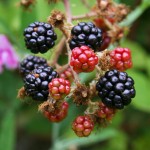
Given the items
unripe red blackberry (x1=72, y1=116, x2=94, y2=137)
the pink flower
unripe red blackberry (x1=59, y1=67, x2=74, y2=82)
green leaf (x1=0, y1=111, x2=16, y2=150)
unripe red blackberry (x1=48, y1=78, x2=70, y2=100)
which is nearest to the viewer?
unripe red blackberry (x1=48, y1=78, x2=70, y2=100)

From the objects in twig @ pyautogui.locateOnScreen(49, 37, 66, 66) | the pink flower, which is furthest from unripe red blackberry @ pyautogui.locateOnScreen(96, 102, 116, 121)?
the pink flower

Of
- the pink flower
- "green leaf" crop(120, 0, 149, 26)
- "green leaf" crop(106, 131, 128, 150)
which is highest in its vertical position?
"green leaf" crop(120, 0, 149, 26)

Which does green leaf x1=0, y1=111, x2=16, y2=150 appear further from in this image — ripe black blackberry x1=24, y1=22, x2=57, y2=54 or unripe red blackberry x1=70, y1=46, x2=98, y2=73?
unripe red blackberry x1=70, y1=46, x2=98, y2=73

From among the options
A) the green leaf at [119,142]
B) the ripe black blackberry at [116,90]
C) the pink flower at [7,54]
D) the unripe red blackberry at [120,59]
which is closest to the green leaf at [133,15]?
the unripe red blackberry at [120,59]

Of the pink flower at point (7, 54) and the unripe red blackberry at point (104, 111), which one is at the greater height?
the unripe red blackberry at point (104, 111)

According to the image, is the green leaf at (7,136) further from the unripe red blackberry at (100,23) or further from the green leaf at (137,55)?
the green leaf at (137,55)

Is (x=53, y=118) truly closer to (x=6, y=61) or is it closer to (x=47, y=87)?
(x=47, y=87)

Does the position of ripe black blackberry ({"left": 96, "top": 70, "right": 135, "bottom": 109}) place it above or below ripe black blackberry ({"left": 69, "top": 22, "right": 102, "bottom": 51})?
below
